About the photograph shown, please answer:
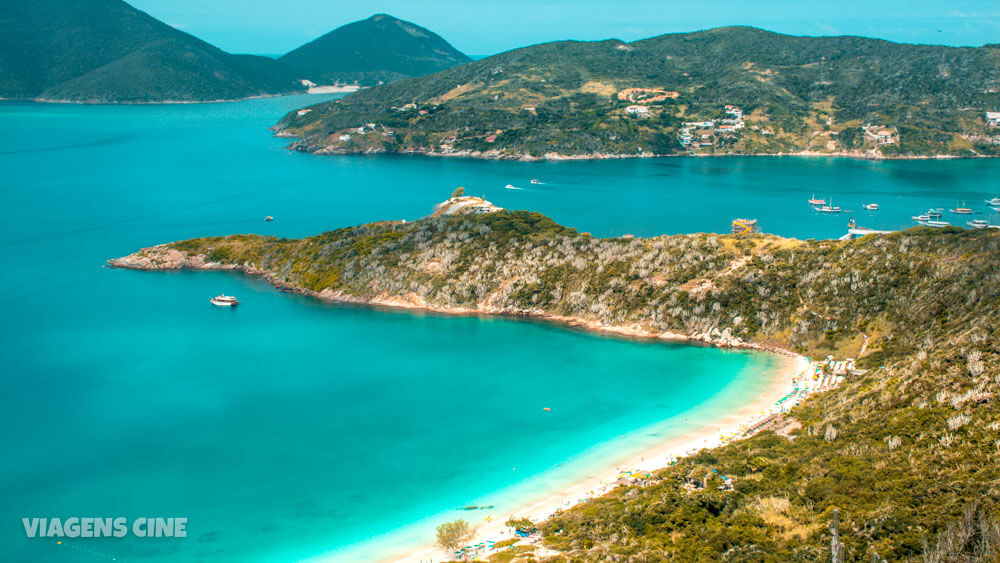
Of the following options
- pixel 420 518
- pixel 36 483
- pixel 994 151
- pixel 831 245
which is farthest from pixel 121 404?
pixel 994 151

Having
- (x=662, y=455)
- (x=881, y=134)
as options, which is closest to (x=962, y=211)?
(x=881, y=134)

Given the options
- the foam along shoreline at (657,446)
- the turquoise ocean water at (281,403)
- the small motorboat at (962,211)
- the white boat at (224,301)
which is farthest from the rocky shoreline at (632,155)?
the white boat at (224,301)

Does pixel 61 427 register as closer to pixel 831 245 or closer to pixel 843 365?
pixel 843 365

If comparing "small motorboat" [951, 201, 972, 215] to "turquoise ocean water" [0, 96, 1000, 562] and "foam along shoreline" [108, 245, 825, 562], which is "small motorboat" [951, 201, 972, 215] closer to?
"turquoise ocean water" [0, 96, 1000, 562]

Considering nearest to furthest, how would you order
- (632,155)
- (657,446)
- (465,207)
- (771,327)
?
1. (657,446)
2. (771,327)
3. (465,207)
4. (632,155)

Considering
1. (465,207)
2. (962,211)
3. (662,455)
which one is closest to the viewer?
(662,455)

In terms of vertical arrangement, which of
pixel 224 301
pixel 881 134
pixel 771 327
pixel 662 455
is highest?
pixel 881 134

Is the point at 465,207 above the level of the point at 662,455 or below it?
above

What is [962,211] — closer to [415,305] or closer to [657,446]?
[415,305]
